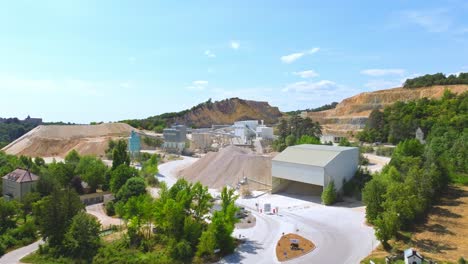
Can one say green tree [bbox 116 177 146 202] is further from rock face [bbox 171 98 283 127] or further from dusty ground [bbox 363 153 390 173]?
rock face [bbox 171 98 283 127]

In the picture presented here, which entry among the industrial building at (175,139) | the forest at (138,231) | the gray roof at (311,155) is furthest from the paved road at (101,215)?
the industrial building at (175,139)

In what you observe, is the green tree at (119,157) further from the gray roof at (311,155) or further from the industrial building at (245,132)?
the industrial building at (245,132)

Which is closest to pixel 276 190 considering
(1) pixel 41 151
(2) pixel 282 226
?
(2) pixel 282 226

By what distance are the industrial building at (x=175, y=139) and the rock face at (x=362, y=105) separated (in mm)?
36144

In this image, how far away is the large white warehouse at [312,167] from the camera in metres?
33.2

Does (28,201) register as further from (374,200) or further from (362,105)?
(362,105)

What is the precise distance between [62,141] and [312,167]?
60838mm

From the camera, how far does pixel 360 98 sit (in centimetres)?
9844

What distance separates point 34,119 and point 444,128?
448 ft

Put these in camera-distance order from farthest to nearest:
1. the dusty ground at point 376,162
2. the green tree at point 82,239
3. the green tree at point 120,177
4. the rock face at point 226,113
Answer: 1. the rock face at point 226,113
2. the dusty ground at point 376,162
3. the green tree at point 120,177
4. the green tree at point 82,239

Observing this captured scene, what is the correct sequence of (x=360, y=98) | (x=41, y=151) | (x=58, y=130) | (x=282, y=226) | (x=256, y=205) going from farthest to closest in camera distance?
(x=360, y=98) < (x=58, y=130) < (x=41, y=151) < (x=256, y=205) < (x=282, y=226)

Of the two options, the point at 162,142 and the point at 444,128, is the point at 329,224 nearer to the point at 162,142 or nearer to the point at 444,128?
the point at 444,128

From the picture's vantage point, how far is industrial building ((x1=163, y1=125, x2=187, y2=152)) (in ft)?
224

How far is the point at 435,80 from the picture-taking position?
9050 centimetres
